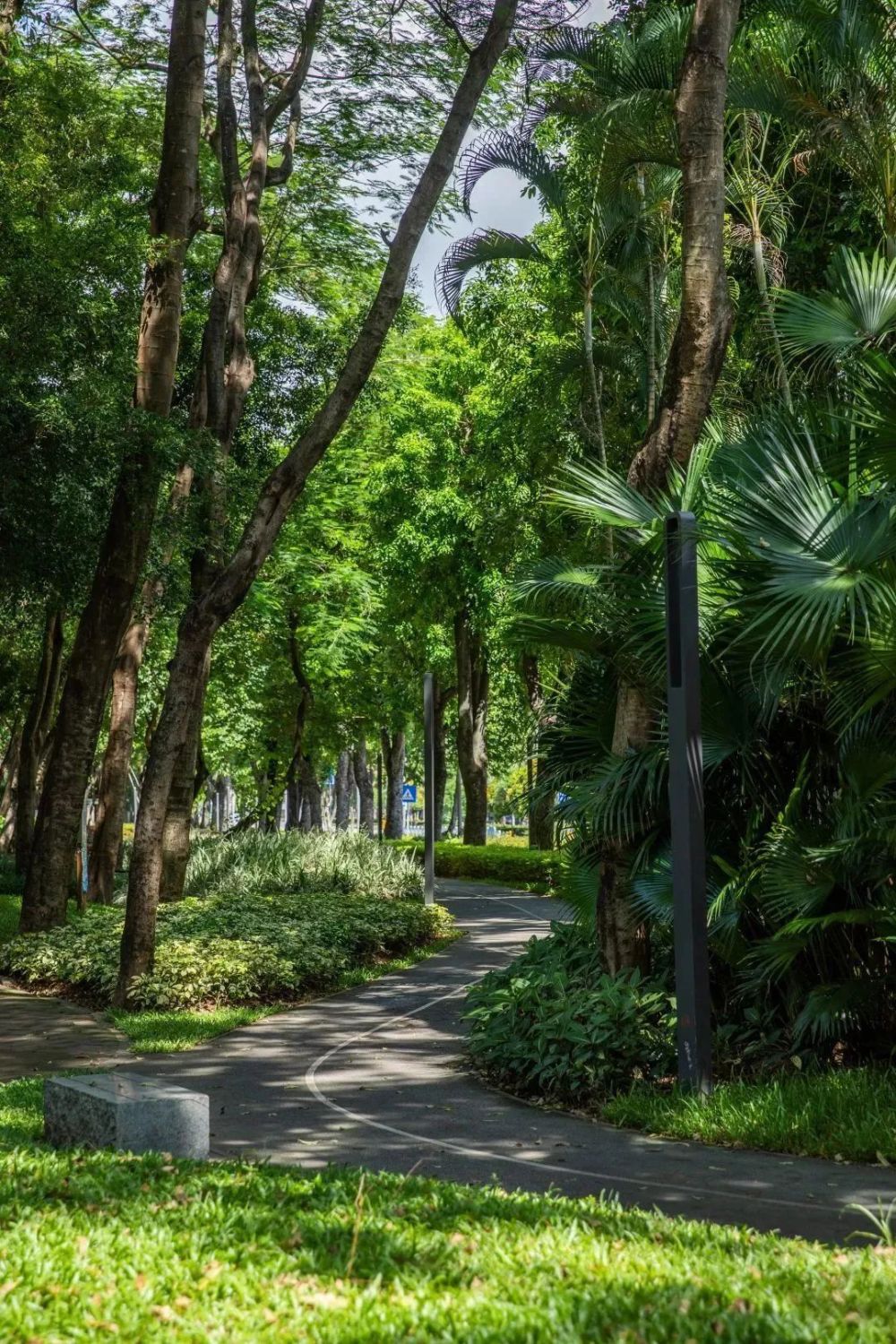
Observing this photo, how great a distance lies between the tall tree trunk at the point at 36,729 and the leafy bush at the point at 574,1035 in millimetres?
15788

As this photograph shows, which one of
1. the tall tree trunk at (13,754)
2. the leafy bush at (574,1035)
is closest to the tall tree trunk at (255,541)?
the leafy bush at (574,1035)

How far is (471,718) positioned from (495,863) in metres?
4.60

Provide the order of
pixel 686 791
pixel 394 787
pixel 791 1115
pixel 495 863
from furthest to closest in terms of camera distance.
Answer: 1. pixel 394 787
2. pixel 495 863
3. pixel 686 791
4. pixel 791 1115

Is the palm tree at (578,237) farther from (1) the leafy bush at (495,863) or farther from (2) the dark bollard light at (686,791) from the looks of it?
(1) the leafy bush at (495,863)

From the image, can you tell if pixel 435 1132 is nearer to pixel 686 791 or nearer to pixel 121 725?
pixel 686 791

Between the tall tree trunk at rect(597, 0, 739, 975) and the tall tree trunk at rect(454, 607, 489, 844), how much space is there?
24.9 meters

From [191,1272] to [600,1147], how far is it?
378 cm

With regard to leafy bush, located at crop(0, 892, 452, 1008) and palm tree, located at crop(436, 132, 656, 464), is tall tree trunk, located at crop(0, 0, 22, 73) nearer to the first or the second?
palm tree, located at crop(436, 132, 656, 464)

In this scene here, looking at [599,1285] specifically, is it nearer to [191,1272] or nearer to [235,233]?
[191,1272]

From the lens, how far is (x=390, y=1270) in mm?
4645

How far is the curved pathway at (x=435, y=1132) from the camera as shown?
6719 millimetres

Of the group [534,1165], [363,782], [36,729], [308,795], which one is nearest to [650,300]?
[534,1165]

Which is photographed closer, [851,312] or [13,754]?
[851,312]

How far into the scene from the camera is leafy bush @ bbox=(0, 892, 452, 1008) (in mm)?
13875
